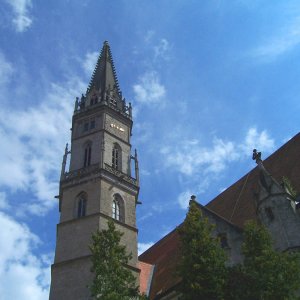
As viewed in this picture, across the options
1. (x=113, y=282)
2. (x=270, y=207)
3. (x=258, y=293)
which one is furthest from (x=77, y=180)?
(x=258, y=293)

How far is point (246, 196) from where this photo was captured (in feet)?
81.6

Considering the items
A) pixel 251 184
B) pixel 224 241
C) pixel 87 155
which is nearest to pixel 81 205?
pixel 87 155

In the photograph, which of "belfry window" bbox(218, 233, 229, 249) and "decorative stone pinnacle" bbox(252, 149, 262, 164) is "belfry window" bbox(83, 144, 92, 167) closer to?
"decorative stone pinnacle" bbox(252, 149, 262, 164)

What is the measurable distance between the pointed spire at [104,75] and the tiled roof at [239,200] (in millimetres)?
11333

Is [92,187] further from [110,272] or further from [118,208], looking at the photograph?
[110,272]

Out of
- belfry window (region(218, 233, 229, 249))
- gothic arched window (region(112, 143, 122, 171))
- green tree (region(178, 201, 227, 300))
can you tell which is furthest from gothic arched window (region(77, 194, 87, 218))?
green tree (region(178, 201, 227, 300))

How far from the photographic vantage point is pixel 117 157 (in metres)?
28.9

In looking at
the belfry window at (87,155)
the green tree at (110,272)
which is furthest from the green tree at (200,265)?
the belfry window at (87,155)

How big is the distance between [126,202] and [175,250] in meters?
3.94

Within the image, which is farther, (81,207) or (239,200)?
(81,207)

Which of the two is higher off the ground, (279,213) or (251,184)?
(251,184)

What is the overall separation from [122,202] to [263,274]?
13552mm

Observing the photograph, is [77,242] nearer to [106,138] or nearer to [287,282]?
[106,138]

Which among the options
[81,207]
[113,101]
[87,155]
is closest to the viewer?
[81,207]
